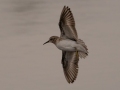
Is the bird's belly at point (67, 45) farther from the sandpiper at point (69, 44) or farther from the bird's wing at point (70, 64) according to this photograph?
the bird's wing at point (70, 64)

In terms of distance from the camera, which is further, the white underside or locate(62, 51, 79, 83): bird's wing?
locate(62, 51, 79, 83): bird's wing

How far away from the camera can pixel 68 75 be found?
32.8 feet

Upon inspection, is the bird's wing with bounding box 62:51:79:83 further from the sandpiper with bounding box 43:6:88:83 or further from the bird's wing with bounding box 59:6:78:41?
the bird's wing with bounding box 59:6:78:41

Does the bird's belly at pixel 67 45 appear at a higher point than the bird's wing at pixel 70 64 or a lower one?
higher

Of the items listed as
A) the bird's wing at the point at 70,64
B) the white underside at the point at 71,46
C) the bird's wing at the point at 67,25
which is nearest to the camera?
the white underside at the point at 71,46

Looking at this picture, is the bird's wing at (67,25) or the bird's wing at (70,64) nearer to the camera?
the bird's wing at (67,25)

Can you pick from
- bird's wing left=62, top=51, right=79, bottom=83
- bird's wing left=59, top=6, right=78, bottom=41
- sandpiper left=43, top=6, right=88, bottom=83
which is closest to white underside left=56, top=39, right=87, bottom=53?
sandpiper left=43, top=6, right=88, bottom=83

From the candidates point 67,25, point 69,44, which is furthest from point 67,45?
point 67,25

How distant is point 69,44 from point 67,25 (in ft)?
1.30

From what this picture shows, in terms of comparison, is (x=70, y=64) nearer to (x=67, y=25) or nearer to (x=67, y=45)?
(x=67, y=45)

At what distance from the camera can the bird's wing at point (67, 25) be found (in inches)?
386

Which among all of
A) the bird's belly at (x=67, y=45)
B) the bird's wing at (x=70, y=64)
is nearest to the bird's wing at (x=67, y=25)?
the bird's belly at (x=67, y=45)

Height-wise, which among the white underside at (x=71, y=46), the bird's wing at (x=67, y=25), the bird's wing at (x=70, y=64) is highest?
the bird's wing at (x=67, y=25)

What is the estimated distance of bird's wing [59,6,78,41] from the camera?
980cm
